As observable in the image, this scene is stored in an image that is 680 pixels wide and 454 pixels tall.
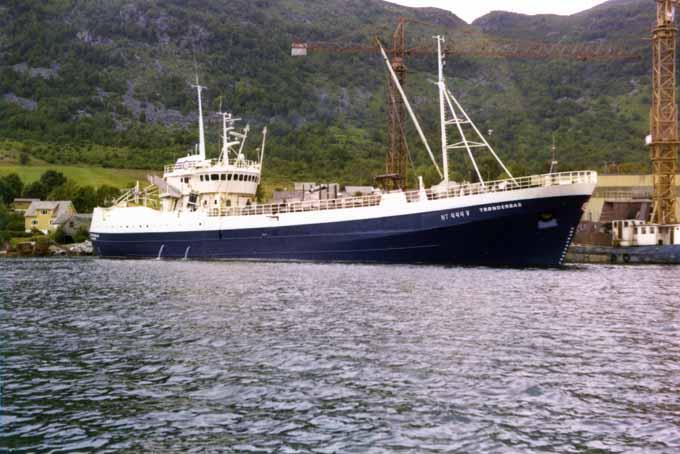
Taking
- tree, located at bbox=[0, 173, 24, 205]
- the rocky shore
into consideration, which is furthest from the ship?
tree, located at bbox=[0, 173, 24, 205]

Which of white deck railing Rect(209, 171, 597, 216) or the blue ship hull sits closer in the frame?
the blue ship hull

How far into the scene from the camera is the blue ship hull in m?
47.6

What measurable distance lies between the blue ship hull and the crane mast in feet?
82.6

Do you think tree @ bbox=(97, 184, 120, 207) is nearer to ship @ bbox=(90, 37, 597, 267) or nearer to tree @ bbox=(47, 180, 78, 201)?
tree @ bbox=(47, 180, 78, 201)

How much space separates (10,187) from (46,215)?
72.2 feet

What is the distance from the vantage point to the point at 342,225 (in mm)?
53938

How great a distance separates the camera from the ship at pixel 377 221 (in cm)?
4766

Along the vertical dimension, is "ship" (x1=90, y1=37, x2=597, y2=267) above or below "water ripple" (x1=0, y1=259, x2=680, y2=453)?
above

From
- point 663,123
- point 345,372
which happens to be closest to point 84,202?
point 663,123

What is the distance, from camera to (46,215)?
103688 mm

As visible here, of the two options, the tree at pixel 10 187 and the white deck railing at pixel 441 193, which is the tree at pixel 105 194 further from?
the white deck railing at pixel 441 193

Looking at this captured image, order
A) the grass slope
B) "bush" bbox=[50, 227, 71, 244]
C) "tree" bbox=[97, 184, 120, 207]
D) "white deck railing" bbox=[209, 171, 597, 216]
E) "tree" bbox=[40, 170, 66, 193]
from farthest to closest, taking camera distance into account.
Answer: the grass slope
"tree" bbox=[40, 170, 66, 193]
"tree" bbox=[97, 184, 120, 207]
"bush" bbox=[50, 227, 71, 244]
"white deck railing" bbox=[209, 171, 597, 216]

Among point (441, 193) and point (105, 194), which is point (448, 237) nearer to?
point (441, 193)

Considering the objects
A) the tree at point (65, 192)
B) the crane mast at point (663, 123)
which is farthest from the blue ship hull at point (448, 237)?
the tree at point (65, 192)
